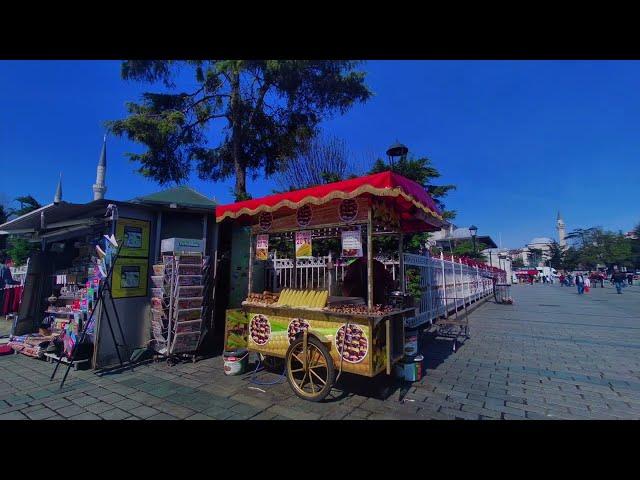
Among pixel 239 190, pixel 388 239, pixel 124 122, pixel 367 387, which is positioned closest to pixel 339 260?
pixel 388 239

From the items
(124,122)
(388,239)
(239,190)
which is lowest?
(388,239)

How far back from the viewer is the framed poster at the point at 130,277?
557 centimetres

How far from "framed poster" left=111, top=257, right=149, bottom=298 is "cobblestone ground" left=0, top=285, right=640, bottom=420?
1.43 meters

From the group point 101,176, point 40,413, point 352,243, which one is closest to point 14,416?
point 40,413

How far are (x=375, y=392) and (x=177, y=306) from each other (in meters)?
3.78

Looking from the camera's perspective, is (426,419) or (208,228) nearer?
(426,419)

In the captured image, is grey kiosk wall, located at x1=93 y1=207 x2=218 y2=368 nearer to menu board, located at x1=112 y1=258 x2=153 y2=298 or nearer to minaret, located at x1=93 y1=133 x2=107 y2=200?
menu board, located at x1=112 y1=258 x2=153 y2=298

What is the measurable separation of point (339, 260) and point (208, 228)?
3285 millimetres

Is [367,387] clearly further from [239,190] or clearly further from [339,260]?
[239,190]

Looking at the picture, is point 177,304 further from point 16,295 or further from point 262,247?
point 16,295

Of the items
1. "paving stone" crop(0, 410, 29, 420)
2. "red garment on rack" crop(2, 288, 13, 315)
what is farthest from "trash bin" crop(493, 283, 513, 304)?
"red garment on rack" crop(2, 288, 13, 315)

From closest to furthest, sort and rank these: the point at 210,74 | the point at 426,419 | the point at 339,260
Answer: the point at 426,419 < the point at 339,260 < the point at 210,74
